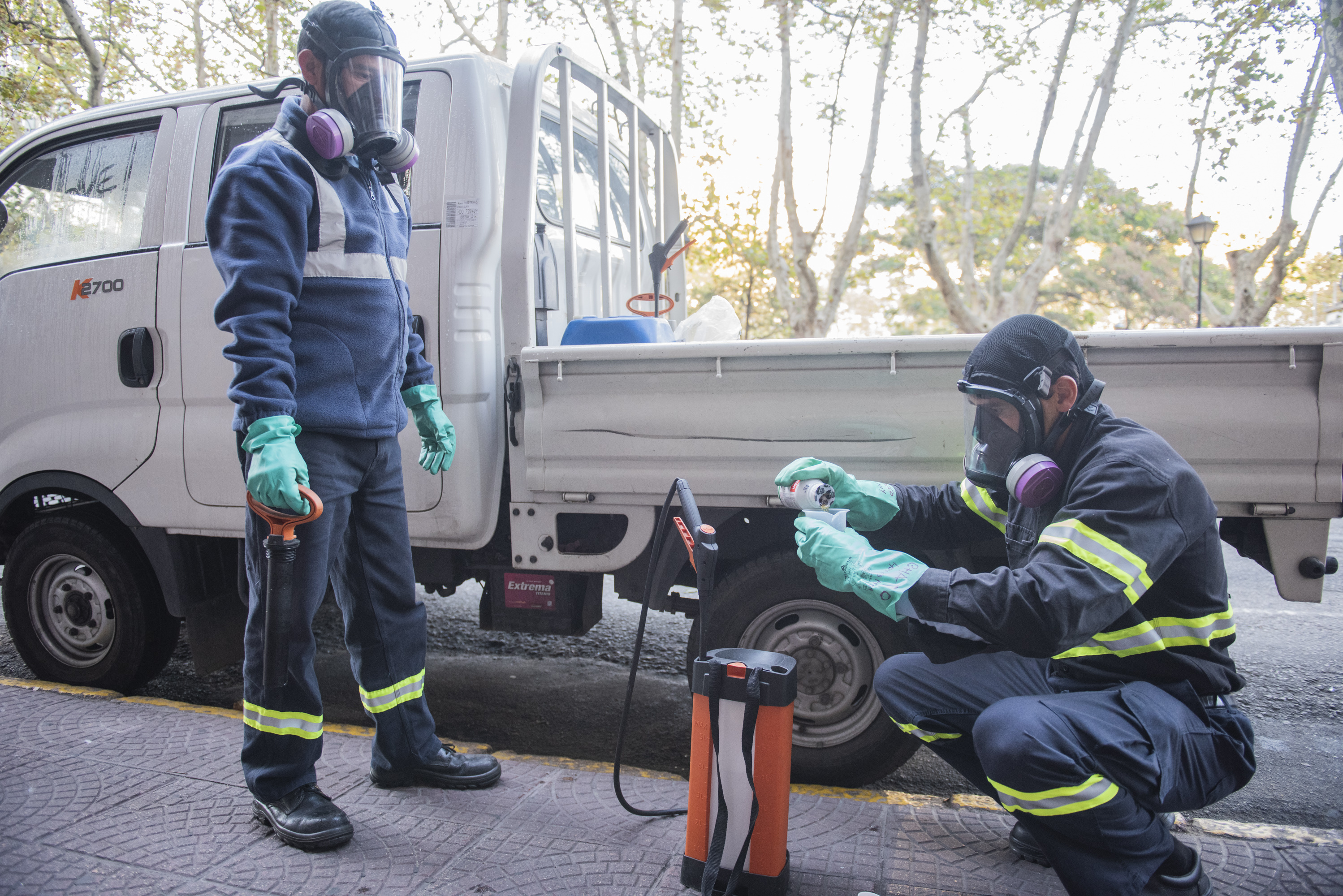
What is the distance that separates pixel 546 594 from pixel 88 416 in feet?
6.21

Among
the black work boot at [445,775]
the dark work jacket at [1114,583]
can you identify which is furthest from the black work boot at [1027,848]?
the black work boot at [445,775]

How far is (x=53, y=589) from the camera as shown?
3523 mm

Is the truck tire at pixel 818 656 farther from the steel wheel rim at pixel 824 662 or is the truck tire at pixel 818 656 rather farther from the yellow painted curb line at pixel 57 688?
the yellow painted curb line at pixel 57 688

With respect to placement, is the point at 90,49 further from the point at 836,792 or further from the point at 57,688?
the point at 836,792

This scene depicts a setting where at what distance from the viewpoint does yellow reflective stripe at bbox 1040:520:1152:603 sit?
177 cm

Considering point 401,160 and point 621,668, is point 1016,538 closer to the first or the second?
point 401,160

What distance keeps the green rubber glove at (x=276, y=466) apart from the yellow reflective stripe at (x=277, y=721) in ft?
1.90

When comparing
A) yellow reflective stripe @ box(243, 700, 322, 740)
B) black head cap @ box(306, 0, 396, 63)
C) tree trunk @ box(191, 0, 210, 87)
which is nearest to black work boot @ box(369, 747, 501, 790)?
yellow reflective stripe @ box(243, 700, 322, 740)

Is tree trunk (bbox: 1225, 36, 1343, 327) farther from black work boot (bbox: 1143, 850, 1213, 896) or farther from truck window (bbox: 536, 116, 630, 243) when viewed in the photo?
black work boot (bbox: 1143, 850, 1213, 896)

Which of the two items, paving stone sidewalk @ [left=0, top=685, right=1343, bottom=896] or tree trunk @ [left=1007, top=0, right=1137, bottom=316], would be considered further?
tree trunk @ [left=1007, top=0, right=1137, bottom=316]

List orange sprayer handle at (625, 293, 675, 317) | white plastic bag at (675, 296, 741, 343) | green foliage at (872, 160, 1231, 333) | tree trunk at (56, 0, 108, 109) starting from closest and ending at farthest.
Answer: white plastic bag at (675, 296, 741, 343) < orange sprayer handle at (625, 293, 675, 317) < tree trunk at (56, 0, 108, 109) < green foliage at (872, 160, 1231, 333)

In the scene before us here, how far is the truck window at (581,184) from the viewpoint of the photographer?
3.41 meters

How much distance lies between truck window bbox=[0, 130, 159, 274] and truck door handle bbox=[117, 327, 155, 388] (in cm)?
34

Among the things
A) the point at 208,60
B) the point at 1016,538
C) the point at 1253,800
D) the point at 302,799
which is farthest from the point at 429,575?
the point at 208,60
